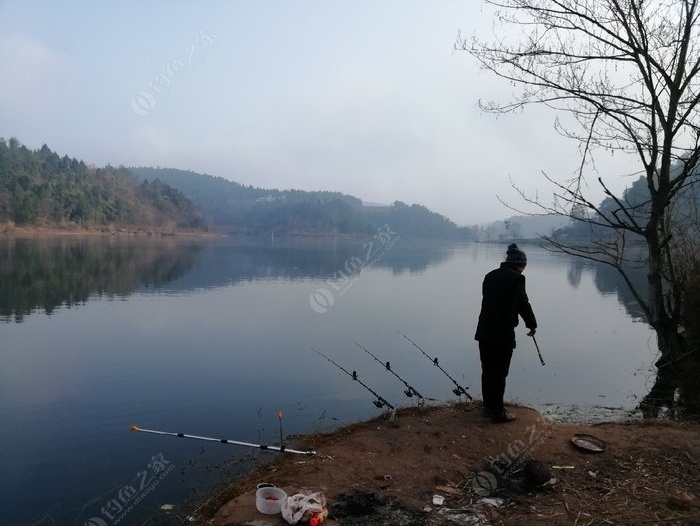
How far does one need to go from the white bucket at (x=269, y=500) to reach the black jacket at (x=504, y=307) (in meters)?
2.99

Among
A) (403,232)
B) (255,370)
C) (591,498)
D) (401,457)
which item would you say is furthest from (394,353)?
(403,232)

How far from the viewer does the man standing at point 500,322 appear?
6.04 meters

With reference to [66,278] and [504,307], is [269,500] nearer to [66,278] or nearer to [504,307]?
[504,307]

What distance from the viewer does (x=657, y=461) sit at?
5273 millimetres

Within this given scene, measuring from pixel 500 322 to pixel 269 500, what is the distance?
3.35 meters

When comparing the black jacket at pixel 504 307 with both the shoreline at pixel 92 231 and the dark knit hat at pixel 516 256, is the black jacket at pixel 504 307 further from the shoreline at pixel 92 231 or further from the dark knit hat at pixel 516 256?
the shoreline at pixel 92 231

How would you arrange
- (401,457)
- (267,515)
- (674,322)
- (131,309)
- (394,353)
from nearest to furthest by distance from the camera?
(267,515) < (401,457) < (674,322) < (394,353) < (131,309)

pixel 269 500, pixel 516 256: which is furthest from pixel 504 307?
pixel 269 500

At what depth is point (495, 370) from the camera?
6.10m

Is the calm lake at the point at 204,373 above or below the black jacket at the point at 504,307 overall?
below

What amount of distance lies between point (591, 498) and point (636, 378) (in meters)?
9.97

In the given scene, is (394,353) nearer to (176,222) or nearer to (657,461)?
(657,461)

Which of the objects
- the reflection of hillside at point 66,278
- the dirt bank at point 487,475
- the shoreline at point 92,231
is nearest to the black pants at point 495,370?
the dirt bank at point 487,475

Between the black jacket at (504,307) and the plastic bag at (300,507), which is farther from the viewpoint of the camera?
the black jacket at (504,307)
